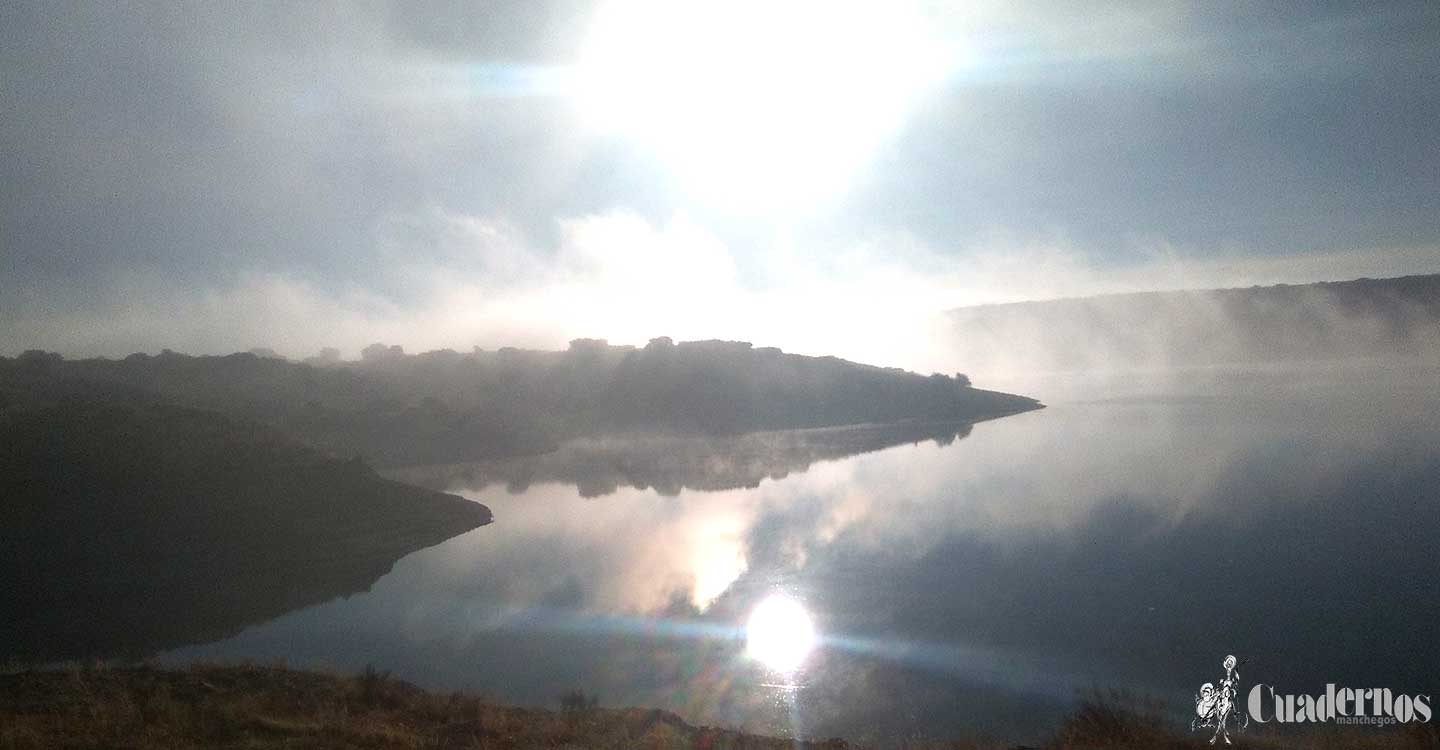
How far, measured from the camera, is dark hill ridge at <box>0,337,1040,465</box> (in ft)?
202

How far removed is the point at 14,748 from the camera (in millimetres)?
8578

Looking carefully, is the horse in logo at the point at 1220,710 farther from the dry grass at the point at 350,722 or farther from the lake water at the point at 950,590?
the lake water at the point at 950,590

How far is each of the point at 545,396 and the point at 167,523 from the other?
5723 centimetres

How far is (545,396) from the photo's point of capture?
3396 inches

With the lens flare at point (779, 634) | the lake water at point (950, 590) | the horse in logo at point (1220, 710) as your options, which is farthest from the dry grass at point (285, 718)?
the horse in logo at point (1220, 710)

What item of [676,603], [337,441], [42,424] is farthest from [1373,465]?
[337,441]

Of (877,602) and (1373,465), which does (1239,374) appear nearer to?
(1373,465)

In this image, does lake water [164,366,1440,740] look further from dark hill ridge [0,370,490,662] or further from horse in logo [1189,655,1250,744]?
dark hill ridge [0,370,490,662]

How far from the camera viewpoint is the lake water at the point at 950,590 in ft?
49.8

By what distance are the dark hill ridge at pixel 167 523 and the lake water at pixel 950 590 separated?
2533 millimetres

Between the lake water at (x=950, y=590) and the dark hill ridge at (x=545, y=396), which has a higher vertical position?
the dark hill ridge at (x=545, y=396)

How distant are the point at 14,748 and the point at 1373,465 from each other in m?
43.9

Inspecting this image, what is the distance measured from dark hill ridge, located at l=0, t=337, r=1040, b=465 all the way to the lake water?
1916cm

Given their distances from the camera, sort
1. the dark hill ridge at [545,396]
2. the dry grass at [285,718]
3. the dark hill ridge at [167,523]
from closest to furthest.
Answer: the dry grass at [285,718]
the dark hill ridge at [167,523]
the dark hill ridge at [545,396]
